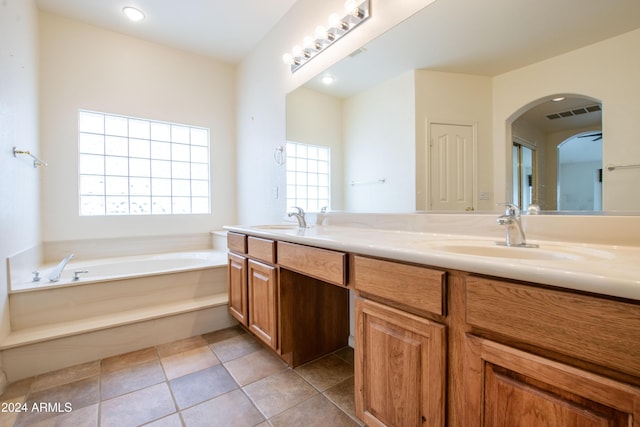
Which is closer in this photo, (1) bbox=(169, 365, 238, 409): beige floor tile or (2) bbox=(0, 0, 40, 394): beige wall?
(1) bbox=(169, 365, 238, 409): beige floor tile

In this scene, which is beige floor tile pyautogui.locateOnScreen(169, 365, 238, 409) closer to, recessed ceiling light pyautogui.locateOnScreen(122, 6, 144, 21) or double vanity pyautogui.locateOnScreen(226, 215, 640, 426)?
double vanity pyautogui.locateOnScreen(226, 215, 640, 426)

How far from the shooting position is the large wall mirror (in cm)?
96

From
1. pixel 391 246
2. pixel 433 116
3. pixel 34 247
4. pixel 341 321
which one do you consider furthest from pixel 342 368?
pixel 34 247

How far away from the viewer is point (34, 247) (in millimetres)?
2221

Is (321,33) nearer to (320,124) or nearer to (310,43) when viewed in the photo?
(310,43)

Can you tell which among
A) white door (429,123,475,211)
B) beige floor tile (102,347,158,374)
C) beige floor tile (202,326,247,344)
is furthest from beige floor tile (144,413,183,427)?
A: white door (429,123,475,211)

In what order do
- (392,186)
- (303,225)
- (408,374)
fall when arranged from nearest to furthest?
(408,374)
(392,186)
(303,225)

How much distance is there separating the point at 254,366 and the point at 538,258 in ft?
5.13

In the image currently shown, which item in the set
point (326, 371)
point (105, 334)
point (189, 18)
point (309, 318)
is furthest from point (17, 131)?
point (326, 371)

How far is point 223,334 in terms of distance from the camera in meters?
2.17

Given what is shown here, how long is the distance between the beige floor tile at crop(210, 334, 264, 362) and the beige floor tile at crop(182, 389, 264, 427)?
1.34 ft

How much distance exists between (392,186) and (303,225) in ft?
2.51

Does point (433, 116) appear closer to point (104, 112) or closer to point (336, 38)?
point (336, 38)

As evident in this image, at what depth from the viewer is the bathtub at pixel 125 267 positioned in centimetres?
190
